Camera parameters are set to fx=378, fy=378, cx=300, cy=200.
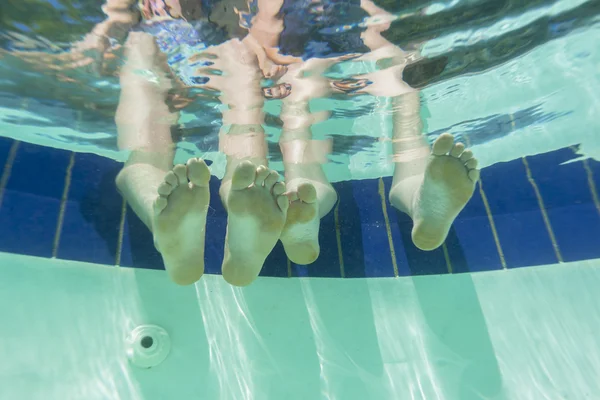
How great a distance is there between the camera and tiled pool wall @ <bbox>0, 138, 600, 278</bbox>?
4.31 meters

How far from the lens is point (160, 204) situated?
2391 millimetres

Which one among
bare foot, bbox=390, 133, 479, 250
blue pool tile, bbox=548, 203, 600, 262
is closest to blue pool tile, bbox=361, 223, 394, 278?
bare foot, bbox=390, 133, 479, 250

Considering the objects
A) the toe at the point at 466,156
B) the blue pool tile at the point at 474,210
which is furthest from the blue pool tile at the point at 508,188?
the toe at the point at 466,156

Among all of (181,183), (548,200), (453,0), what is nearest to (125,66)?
(181,183)

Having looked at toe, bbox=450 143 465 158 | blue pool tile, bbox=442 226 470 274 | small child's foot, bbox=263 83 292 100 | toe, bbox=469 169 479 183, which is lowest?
blue pool tile, bbox=442 226 470 274

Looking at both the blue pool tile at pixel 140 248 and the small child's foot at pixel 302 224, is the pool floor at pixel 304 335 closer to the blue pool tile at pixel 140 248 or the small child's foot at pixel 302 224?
the blue pool tile at pixel 140 248

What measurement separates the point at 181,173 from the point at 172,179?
0.07 meters

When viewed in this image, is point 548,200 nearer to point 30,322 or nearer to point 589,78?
point 589,78

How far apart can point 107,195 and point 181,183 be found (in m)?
2.83

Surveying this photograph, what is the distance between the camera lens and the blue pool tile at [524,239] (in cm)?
457

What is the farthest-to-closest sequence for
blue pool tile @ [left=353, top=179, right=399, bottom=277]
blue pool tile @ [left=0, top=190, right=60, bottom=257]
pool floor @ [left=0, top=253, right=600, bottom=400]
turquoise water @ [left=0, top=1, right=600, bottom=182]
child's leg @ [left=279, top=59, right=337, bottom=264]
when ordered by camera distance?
blue pool tile @ [left=353, top=179, right=399, bottom=277], blue pool tile @ [left=0, top=190, right=60, bottom=257], pool floor @ [left=0, top=253, right=600, bottom=400], turquoise water @ [left=0, top=1, right=600, bottom=182], child's leg @ [left=279, top=59, right=337, bottom=264]

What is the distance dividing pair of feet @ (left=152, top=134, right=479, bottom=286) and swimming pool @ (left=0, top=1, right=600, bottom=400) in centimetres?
111

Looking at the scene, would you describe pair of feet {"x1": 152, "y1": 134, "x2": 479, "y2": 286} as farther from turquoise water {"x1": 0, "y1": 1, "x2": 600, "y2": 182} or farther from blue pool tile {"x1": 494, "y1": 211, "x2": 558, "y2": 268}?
blue pool tile {"x1": 494, "y1": 211, "x2": 558, "y2": 268}

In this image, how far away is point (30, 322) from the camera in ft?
12.0
